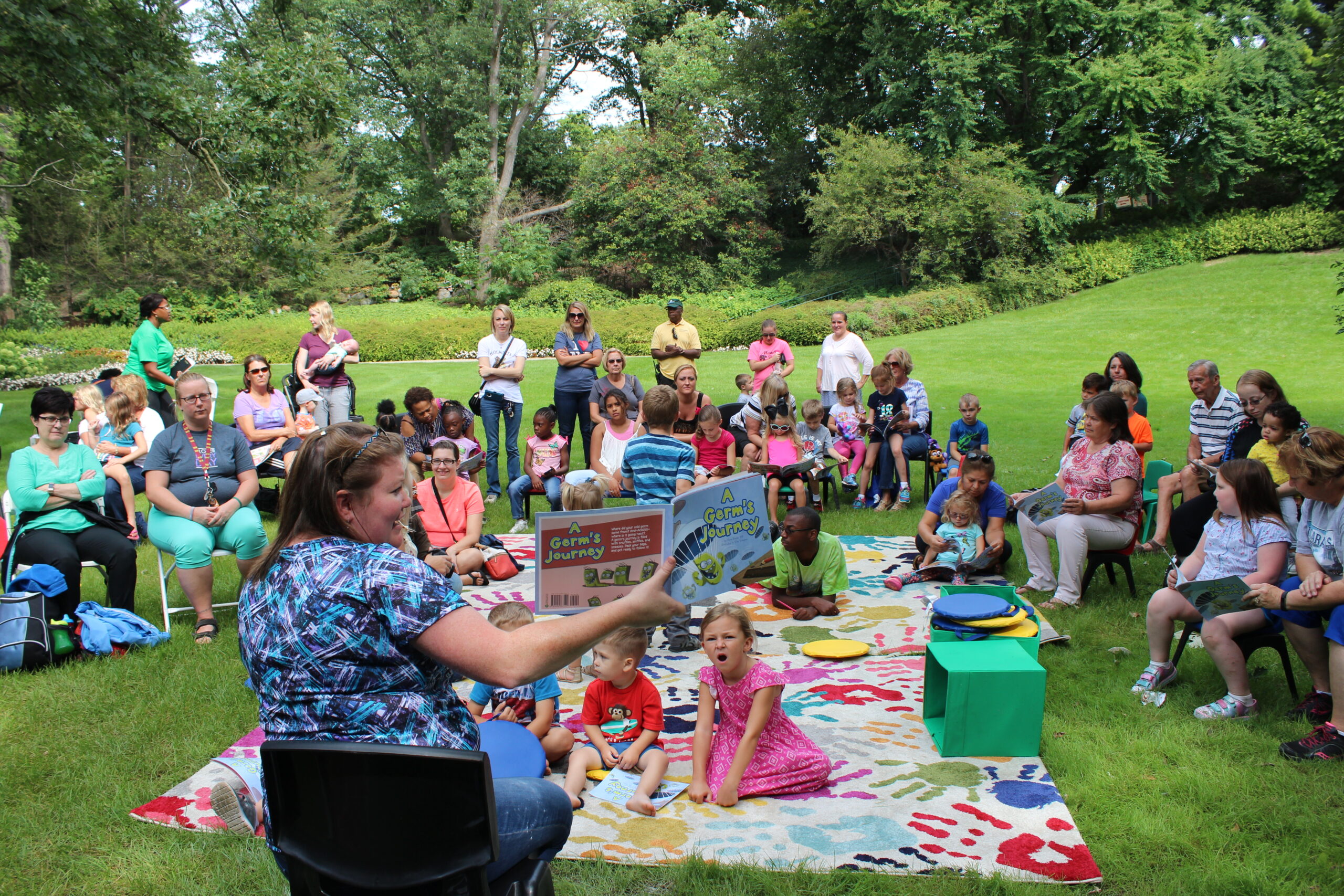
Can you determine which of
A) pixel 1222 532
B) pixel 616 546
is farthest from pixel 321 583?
pixel 1222 532

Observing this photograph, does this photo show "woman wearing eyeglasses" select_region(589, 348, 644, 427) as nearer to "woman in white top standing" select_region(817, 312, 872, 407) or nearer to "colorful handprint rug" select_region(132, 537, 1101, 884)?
"woman in white top standing" select_region(817, 312, 872, 407)

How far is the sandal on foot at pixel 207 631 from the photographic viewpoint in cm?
559

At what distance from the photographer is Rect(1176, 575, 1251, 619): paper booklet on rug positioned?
431 centimetres

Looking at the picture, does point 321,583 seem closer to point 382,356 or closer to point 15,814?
point 15,814

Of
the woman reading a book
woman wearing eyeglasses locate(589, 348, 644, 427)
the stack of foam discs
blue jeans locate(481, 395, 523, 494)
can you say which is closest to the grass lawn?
the woman reading a book

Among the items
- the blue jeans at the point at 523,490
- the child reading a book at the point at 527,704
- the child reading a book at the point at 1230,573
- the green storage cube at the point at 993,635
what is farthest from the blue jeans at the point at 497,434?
the child reading a book at the point at 1230,573

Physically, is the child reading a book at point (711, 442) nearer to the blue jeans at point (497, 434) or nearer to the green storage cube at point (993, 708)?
the blue jeans at point (497, 434)

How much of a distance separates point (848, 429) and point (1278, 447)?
4.54 m

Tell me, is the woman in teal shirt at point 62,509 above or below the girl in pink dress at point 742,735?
above

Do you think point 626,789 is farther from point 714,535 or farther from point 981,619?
point 981,619

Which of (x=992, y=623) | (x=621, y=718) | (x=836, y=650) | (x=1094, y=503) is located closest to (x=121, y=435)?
(x=621, y=718)

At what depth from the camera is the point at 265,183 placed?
41.9 ft

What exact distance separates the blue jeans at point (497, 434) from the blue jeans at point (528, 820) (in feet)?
23.9

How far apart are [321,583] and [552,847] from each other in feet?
2.94
